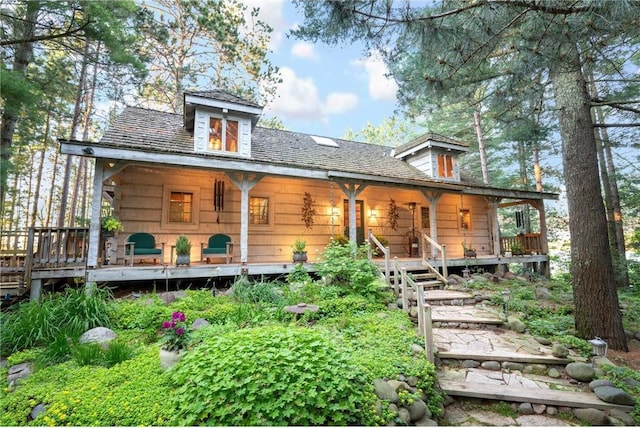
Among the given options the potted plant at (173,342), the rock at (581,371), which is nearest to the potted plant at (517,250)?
the rock at (581,371)

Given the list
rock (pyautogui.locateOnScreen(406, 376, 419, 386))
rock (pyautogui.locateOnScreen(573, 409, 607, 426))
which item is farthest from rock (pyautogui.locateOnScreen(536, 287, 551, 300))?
rock (pyautogui.locateOnScreen(406, 376, 419, 386))

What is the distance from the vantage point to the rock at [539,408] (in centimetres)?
326

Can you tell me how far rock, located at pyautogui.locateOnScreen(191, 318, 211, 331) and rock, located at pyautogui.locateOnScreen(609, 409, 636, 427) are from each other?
16.7ft

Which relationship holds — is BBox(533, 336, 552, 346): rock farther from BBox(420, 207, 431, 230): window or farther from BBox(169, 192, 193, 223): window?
BBox(169, 192, 193, 223): window

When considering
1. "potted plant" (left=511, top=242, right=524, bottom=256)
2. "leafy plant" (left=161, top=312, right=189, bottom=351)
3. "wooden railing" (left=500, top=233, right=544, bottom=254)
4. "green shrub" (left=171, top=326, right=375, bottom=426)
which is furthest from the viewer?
"wooden railing" (left=500, top=233, right=544, bottom=254)

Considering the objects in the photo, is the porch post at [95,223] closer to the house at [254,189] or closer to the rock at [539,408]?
the house at [254,189]

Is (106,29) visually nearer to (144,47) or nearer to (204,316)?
(204,316)

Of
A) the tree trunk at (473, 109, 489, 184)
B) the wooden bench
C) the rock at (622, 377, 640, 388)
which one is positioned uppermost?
the tree trunk at (473, 109, 489, 184)

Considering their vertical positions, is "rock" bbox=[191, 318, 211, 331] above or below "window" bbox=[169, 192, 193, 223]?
below

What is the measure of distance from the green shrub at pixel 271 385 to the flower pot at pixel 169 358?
0.93ft

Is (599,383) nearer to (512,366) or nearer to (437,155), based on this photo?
(512,366)

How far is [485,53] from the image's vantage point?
4.59m

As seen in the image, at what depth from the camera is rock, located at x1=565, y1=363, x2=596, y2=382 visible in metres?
3.66

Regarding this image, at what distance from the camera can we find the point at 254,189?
32.1 feet
